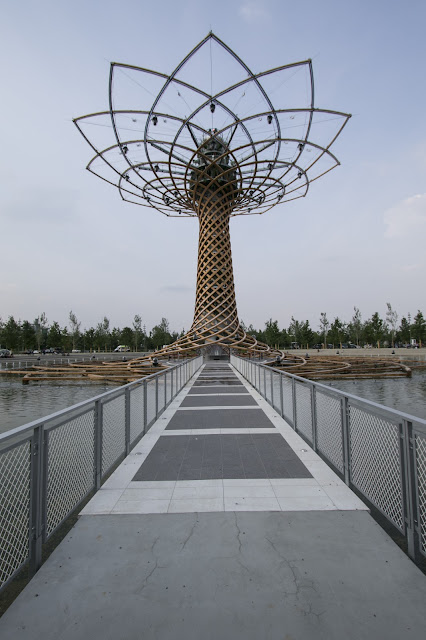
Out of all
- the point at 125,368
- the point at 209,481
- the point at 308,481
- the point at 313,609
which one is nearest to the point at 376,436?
the point at 308,481

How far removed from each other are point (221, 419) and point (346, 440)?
3.39m

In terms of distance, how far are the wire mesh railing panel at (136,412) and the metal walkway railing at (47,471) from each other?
2.34ft

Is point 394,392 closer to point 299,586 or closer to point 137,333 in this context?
point 299,586

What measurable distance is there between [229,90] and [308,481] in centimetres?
1493

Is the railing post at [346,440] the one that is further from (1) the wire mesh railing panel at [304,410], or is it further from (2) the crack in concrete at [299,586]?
(2) the crack in concrete at [299,586]

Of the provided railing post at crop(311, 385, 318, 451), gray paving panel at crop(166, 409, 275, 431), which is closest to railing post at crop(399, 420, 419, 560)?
railing post at crop(311, 385, 318, 451)

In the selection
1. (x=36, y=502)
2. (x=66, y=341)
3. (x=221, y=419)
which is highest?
(x=66, y=341)

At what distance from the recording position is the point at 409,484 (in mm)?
2379

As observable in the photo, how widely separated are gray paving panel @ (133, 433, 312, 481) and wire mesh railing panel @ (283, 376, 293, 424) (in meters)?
0.85

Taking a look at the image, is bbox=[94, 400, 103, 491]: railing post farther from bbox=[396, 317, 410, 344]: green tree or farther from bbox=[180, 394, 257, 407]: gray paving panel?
bbox=[396, 317, 410, 344]: green tree

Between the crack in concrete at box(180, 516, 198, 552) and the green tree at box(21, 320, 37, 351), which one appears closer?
the crack in concrete at box(180, 516, 198, 552)

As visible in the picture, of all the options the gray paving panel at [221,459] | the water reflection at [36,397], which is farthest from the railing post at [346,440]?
the water reflection at [36,397]

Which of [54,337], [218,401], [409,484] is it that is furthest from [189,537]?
[54,337]

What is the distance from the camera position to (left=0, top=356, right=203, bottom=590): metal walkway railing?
7.06 feet
